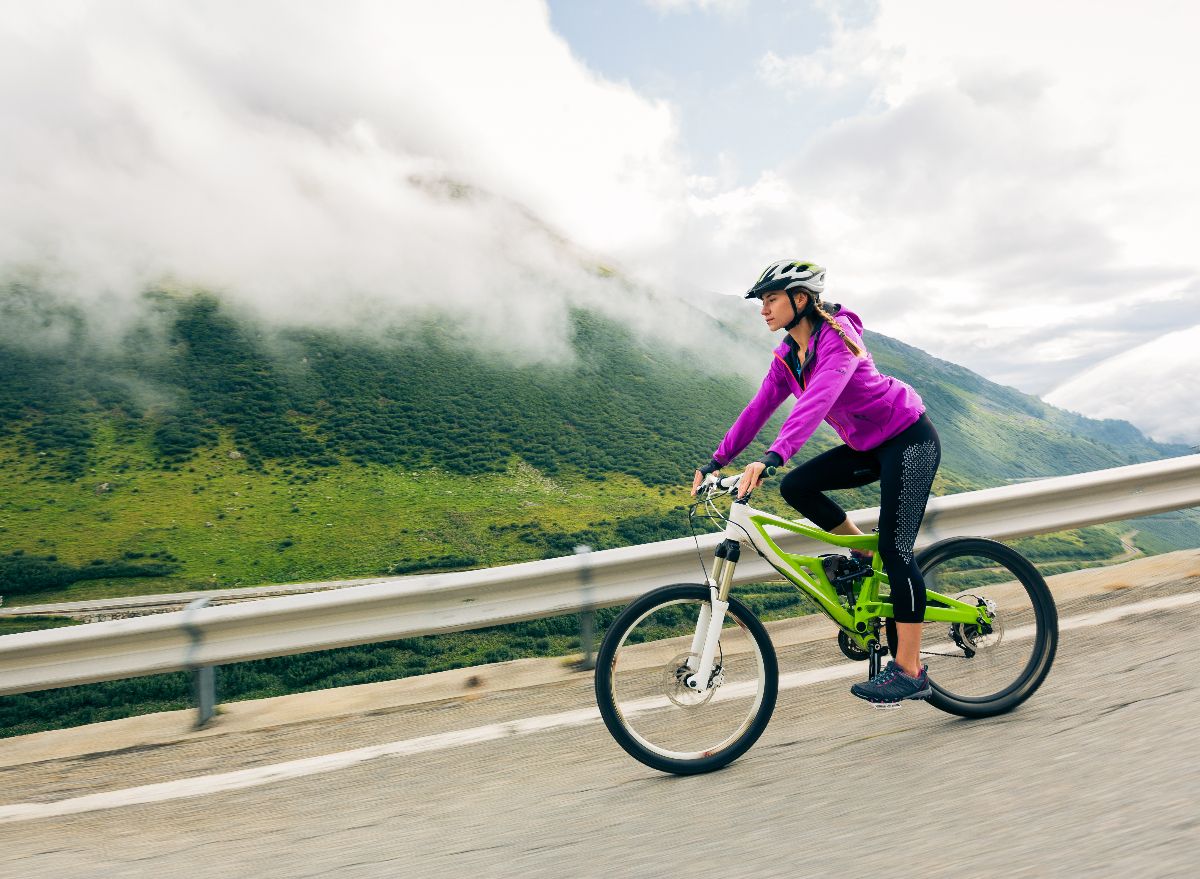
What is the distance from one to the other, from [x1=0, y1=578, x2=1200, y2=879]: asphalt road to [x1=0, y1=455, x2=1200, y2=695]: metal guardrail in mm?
459

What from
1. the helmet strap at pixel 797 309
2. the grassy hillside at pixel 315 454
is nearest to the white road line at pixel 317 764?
the helmet strap at pixel 797 309

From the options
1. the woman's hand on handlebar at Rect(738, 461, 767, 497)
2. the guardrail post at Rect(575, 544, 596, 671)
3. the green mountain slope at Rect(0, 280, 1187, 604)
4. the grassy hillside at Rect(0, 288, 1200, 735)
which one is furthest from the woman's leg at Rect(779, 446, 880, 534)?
the green mountain slope at Rect(0, 280, 1187, 604)

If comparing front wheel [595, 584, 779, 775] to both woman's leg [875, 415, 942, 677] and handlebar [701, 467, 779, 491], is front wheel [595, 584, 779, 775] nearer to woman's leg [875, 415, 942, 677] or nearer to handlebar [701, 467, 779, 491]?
handlebar [701, 467, 779, 491]

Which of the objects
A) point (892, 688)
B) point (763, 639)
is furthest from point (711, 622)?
point (892, 688)

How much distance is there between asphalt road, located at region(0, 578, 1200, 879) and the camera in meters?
1.74

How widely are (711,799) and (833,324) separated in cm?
184

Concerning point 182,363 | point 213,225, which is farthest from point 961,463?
point 213,225

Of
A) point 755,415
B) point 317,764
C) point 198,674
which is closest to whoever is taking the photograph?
point 317,764

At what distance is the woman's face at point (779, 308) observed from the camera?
8.28 ft

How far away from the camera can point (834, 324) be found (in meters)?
2.46

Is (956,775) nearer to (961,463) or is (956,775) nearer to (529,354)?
(529,354)

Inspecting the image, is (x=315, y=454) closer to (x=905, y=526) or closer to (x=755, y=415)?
(x=755, y=415)

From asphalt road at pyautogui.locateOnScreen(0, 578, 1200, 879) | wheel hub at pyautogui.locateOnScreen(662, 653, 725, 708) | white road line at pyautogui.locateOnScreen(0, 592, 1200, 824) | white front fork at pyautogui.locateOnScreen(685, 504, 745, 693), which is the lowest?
asphalt road at pyautogui.locateOnScreen(0, 578, 1200, 879)

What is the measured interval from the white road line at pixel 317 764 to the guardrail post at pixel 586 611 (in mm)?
529
